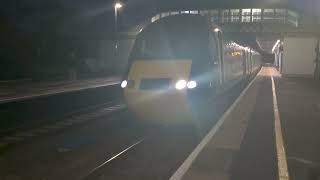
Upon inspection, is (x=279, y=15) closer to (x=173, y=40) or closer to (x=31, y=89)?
(x=31, y=89)

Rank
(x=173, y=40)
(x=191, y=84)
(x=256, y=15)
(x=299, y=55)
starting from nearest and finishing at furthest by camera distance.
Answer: (x=191, y=84) → (x=173, y=40) → (x=299, y=55) → (x=256, y=15)

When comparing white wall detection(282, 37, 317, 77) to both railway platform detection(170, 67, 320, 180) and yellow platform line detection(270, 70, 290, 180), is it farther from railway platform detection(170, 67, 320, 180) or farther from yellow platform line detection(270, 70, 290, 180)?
yellow platform line detection(270, 70, 290, 180)

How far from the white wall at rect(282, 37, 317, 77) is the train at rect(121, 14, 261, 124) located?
35.2m

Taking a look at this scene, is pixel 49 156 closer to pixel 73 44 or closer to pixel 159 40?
pixel 159 40

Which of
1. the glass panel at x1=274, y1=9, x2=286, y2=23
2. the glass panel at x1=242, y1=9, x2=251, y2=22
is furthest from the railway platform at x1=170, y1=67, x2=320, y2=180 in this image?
the glass panel at x1=274, y1=9, x2=286, y2=23

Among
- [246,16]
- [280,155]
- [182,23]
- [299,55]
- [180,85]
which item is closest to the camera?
[280,155]

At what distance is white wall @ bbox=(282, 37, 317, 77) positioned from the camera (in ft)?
153

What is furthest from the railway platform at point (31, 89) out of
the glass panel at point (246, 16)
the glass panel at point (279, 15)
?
the glass panel at point (279, 15)

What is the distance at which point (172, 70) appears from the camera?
1220cm

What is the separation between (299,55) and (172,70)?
37580 mm

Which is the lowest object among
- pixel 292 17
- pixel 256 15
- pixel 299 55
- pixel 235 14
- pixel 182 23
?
pixel 299 55

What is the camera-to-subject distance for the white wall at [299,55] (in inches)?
1842

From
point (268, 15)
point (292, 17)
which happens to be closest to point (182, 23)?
point (268, 15)

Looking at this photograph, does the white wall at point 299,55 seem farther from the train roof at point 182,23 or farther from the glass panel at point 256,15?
the glass panel at point 256,15
